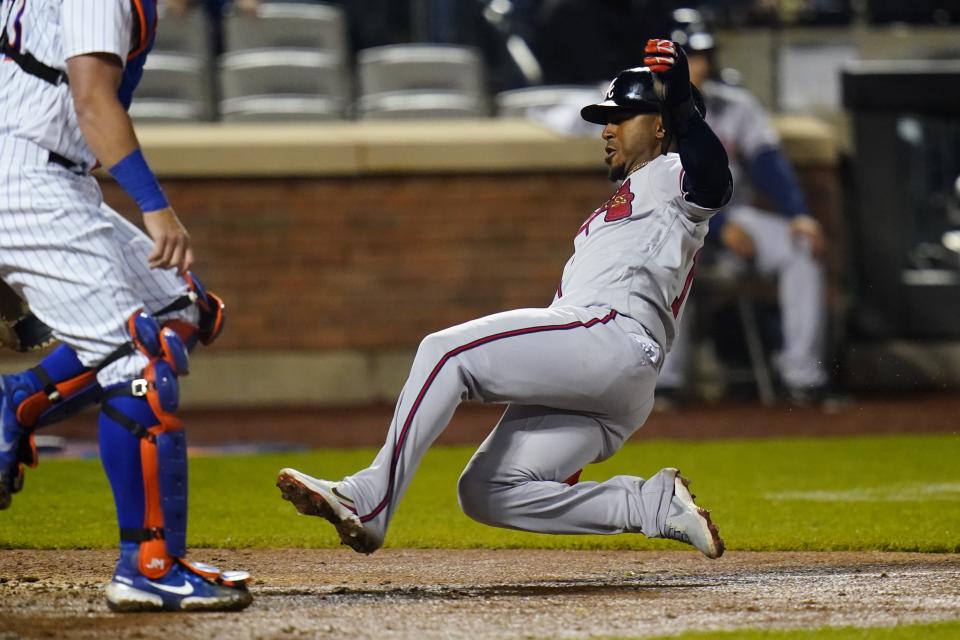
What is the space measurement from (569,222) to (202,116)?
2755 millimetres

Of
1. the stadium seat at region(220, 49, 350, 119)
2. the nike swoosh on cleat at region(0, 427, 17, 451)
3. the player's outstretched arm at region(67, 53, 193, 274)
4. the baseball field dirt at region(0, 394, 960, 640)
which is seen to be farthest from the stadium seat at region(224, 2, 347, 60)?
the player's outstretched arm at region(67, 53, 193, 274)

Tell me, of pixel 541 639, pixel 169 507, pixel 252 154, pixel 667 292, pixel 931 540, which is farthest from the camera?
pixel 252 154

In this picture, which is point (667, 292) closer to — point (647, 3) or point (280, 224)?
point (280, 224)

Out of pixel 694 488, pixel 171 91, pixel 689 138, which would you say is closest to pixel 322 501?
pixel 689 138

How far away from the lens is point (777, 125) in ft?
34.9

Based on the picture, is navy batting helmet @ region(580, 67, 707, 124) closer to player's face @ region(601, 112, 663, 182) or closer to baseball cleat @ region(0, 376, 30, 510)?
player's face @ region(601, 112, 663, 182)

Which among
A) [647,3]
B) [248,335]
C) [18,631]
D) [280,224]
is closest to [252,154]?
[280,224]

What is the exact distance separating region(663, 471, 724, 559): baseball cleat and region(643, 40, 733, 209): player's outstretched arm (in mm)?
794

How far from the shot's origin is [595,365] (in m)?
4.05

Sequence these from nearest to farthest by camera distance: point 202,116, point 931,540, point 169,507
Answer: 1. point 169,507
2. point 931,540
3. point 202,116

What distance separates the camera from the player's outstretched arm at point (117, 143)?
12.2 ft

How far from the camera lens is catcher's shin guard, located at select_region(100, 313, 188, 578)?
3.74 metres

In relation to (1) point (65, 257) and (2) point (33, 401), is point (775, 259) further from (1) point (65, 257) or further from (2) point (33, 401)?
(1) point (65, 257)

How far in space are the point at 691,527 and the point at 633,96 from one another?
1.18 meters
